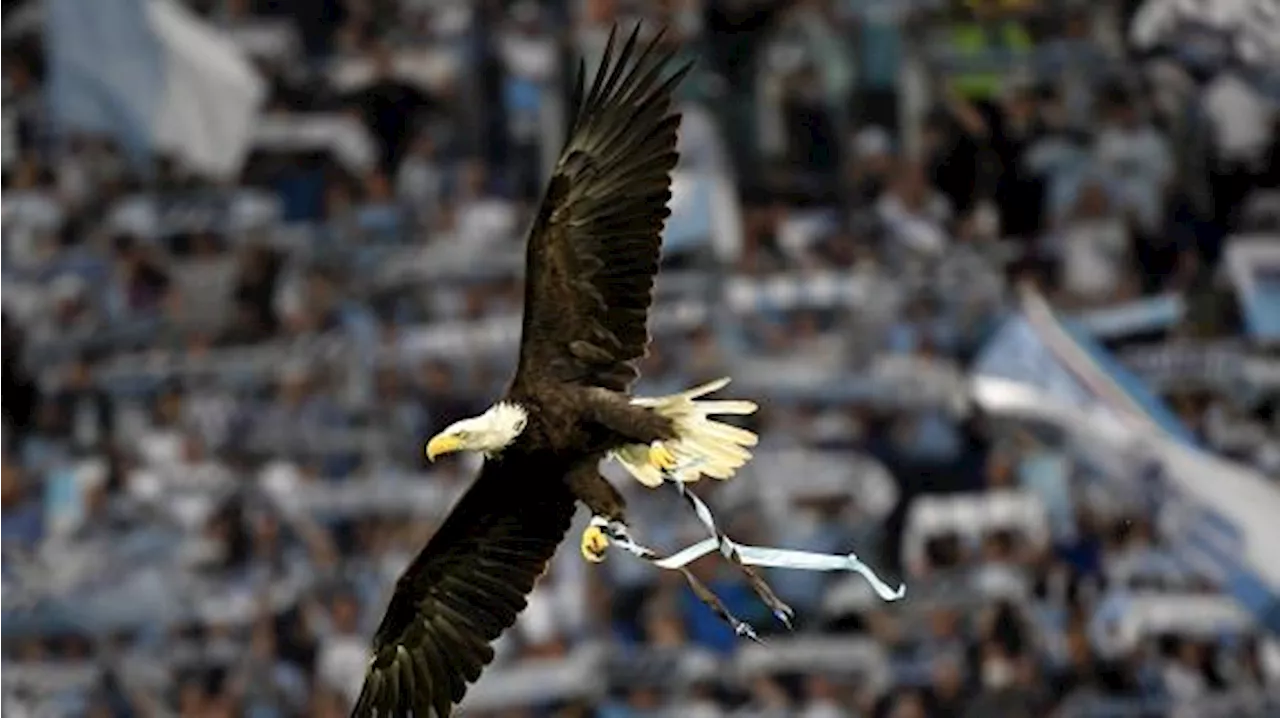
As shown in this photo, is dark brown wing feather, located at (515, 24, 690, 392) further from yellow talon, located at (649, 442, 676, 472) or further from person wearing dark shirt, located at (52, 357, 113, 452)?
person wearing dark shirt, located at (52, 357, 113, 452)

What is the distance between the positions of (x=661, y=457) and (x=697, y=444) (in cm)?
13

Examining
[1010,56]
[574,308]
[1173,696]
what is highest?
[574,308]

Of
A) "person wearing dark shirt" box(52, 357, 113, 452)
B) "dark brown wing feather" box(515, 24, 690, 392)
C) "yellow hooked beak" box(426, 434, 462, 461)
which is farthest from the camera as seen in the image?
"person wearing dark shirt" box(52, 357, 113, 452)

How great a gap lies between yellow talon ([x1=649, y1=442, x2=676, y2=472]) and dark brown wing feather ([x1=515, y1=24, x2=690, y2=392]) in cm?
55

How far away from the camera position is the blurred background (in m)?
20.1

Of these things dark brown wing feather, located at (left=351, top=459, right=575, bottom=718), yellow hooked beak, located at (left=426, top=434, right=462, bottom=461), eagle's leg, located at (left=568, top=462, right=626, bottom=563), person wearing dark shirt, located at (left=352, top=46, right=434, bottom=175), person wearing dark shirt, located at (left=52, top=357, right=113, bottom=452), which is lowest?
person wearing dark shirt, located at (left=52, top=357, right=113, bottom=452)

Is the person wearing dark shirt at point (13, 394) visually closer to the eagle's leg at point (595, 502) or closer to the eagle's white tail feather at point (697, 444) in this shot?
the eagle's leg at point (595, 502)

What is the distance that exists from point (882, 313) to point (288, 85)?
432 centimetres

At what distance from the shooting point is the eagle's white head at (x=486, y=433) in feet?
41.0

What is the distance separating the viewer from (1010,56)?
72.7ft

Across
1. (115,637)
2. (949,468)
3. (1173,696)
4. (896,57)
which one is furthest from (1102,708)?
(115,637)

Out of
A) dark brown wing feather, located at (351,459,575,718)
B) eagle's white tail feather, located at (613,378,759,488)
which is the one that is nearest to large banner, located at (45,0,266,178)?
dark brown wing feather, located at (351,459,575,718)

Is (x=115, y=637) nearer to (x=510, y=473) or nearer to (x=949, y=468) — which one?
(x=949, y=468)

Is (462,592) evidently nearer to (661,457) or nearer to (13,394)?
(661,457)
